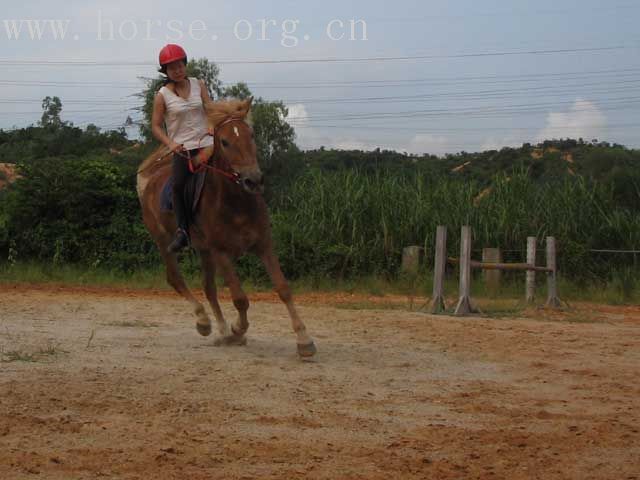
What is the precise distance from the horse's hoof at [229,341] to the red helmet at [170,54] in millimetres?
2905

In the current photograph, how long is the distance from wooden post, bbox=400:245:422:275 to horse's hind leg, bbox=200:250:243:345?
9958mm

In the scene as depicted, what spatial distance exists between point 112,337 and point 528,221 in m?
13.3

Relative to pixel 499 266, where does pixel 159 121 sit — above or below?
above

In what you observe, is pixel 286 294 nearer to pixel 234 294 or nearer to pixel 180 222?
pixel 234 294

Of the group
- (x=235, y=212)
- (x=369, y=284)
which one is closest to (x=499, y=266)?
(x=369, y=284)

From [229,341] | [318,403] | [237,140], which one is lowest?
[318,403]

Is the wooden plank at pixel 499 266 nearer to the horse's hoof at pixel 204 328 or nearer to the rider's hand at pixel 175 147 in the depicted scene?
the horse's hoof at pixel 204 328

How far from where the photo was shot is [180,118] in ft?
31.0

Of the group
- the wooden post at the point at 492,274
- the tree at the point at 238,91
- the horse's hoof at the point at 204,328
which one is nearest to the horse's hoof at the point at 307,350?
the horse's hoof at the point at 204,328

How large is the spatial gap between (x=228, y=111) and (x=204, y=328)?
8.53ft

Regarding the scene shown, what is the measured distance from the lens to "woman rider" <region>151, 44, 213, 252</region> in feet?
30.5

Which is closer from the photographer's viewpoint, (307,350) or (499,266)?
(307,350)

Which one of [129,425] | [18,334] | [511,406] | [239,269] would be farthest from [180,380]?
[239,269]

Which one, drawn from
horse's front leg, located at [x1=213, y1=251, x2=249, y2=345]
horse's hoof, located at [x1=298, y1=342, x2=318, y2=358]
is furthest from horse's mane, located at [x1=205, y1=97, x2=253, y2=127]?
horse's hoof, located at [x1=298, y1=342, x2=318, y2=358]
